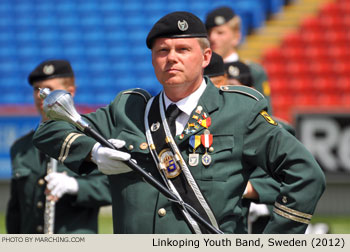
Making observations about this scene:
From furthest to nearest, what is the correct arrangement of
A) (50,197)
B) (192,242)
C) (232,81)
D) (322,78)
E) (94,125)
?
(322,78)
(232,81)
(50,197)
(94,125)
(192,242)

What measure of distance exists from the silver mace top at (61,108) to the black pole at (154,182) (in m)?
0.06

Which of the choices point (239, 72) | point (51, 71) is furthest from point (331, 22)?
point (51, 71)

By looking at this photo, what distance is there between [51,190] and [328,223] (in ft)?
20.2

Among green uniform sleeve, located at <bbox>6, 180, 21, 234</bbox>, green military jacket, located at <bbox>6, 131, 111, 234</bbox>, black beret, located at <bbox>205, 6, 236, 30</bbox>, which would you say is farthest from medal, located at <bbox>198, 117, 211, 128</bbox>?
black beret, located at <bbox>205, 6, 236, 30</bbox>

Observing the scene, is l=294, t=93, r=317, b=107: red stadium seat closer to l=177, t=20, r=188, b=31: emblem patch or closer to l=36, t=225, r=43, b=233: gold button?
l=36, t=225, r=43, b=233: gold button

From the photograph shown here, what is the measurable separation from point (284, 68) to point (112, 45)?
345 cm

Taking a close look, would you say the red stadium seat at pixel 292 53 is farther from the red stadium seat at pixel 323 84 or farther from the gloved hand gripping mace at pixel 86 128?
the gloved hand gripping mace at pixel 86 128

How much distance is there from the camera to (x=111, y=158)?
131 inches

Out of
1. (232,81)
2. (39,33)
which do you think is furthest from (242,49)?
(232,81)

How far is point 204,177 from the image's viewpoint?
136 inches

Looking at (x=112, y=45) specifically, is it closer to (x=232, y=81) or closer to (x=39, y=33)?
(x=39, y=33)

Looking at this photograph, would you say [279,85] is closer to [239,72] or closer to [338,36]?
[338,36]

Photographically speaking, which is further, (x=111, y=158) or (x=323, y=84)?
(x=323, y=84)

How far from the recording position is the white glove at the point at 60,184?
5.00 metres
